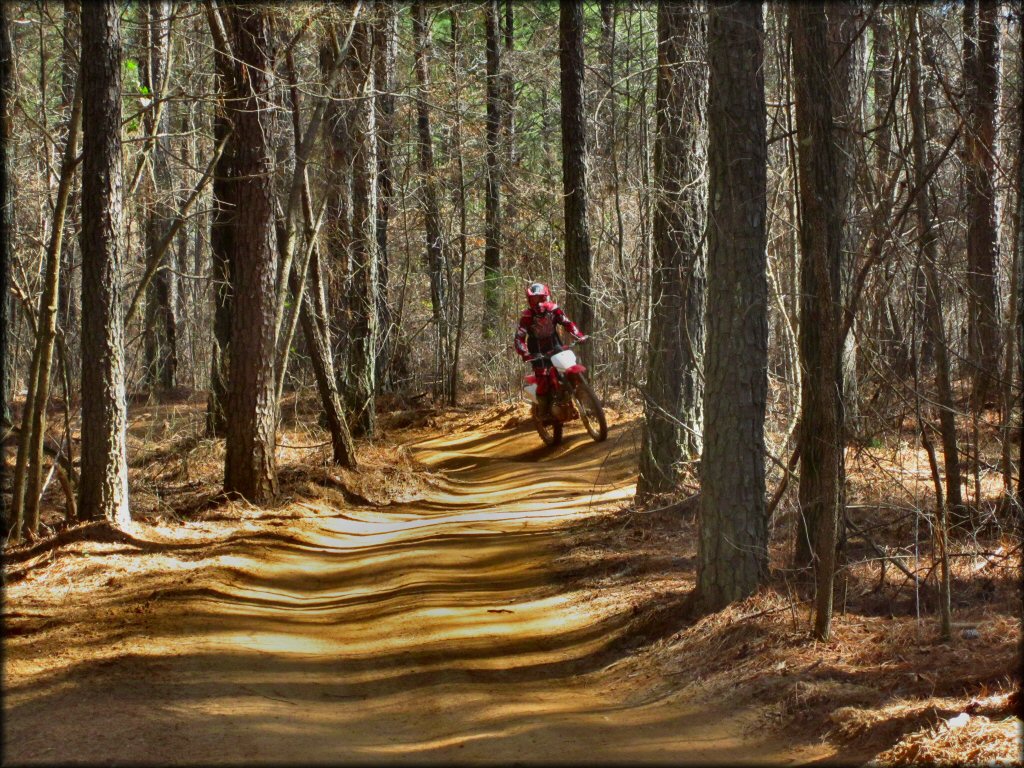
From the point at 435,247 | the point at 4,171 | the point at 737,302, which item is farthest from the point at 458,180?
the point at 737,302

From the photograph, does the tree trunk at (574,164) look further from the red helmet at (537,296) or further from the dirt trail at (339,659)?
the dirt trail at (339,659)

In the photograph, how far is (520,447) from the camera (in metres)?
16.9

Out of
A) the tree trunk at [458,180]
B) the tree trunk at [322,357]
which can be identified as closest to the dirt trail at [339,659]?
the tree trunk at [322,357]

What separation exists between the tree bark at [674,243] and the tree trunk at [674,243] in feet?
0.04

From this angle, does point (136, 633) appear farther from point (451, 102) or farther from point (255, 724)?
point (451, 102)

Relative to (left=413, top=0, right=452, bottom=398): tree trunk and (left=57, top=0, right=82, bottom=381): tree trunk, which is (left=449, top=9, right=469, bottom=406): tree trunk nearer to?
(left=413, top=0, right=452, bottom=398): tree trunk

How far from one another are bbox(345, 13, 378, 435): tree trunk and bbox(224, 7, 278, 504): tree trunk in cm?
474

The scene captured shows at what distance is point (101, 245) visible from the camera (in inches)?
367

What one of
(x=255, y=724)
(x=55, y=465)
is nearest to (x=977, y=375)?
(x=255, y=724)

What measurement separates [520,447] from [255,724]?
11368 mm

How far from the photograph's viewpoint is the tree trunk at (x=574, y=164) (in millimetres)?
17172

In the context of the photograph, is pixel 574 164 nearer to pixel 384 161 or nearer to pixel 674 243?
pixel 384 161

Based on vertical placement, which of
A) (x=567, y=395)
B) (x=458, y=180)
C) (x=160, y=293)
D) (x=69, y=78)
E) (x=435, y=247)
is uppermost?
(x=69, y=78)

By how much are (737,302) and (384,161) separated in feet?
48.9
